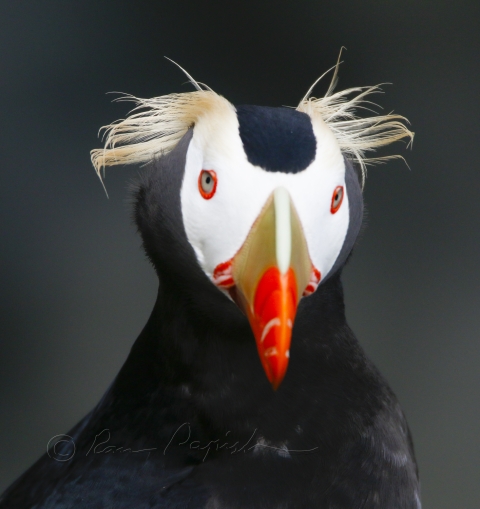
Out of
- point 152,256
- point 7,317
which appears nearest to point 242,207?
point 152,256

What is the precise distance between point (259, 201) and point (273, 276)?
8 cm

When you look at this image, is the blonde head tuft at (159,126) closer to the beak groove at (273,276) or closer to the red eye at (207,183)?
the red eye at (207,183)

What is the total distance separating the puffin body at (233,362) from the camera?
0.79 m

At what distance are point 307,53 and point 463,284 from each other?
61 centimetres

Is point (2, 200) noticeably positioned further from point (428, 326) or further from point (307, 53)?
point (428, 326)

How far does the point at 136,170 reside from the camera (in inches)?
64.7

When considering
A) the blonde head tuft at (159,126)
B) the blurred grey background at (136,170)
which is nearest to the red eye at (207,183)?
the blonde head tuft at (159,126)
